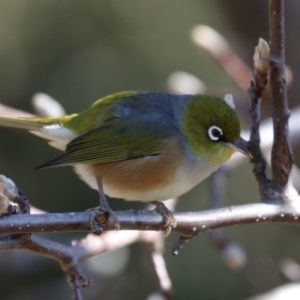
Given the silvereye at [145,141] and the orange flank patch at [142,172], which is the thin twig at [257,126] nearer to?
the silvereye at [145,141]

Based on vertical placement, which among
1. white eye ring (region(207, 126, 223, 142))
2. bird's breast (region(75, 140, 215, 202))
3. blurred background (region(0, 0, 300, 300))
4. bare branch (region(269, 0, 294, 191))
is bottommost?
bare branch (region(269, 0, 294, 191))

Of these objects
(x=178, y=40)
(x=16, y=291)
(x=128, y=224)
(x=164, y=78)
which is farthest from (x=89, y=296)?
(x=178, y=40)

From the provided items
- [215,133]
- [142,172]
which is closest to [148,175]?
[142,172]

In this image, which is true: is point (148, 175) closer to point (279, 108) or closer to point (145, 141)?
point (145, 141)

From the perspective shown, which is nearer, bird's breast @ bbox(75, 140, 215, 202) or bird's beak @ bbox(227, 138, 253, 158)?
bird's beak @ bbox(227, 138, 253, 158)

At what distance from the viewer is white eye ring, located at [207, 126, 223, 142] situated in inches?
150

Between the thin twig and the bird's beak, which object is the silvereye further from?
the thin twig

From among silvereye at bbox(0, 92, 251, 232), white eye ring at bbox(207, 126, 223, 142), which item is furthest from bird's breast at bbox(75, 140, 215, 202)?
white eye ring at bbox(207, 126, 223, 142)

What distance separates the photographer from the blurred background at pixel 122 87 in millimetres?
5340

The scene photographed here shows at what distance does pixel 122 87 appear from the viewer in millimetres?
→ 9227

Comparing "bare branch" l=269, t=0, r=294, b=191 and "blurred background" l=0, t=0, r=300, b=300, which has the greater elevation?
"blurred background" l=0, t=0, r=300, b=300

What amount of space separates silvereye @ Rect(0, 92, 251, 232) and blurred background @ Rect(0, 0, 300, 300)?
123 centimetres

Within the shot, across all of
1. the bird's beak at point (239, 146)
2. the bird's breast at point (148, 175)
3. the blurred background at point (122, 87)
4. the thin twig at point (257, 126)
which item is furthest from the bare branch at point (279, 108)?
the blurred background at point (122, 87)

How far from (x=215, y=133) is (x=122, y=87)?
5.49 metres
